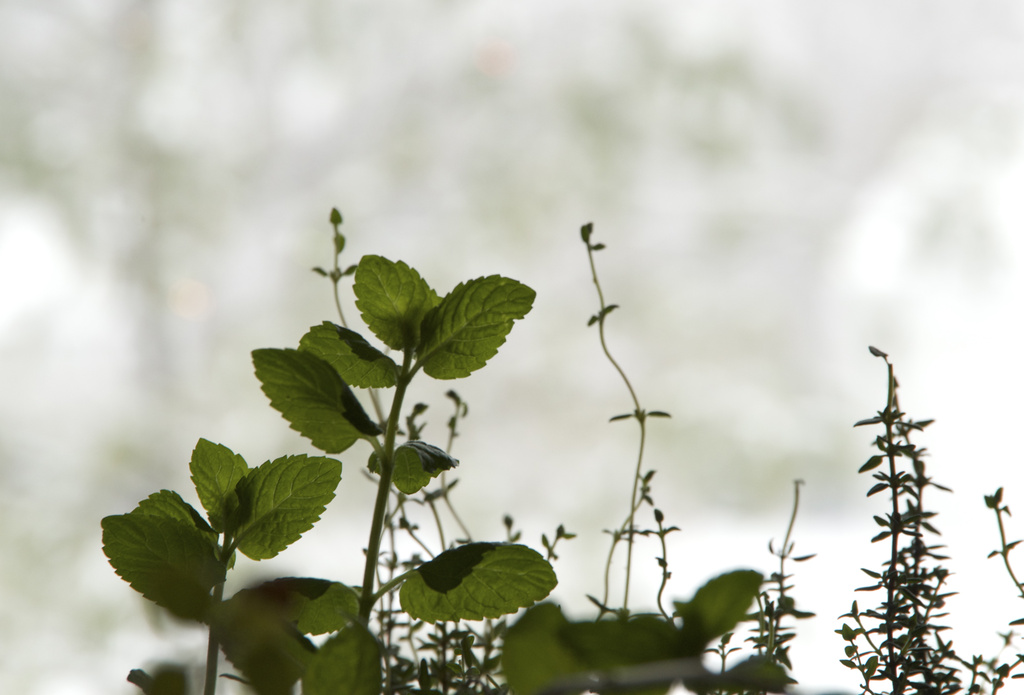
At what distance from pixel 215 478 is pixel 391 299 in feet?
0.55

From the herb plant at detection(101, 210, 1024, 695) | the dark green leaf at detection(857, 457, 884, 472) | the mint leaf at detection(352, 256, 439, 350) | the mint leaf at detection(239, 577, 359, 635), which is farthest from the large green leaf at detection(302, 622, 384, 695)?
the dark green leaf at detection(857, 457, 884, 472)

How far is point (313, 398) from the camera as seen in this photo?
17.0 inches

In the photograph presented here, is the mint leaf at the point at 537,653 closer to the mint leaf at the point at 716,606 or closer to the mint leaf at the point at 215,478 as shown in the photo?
the mint leaf at the point at 716,606

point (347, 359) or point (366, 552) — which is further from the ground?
point (347, 359)

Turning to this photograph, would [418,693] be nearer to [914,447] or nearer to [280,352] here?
[280,352]

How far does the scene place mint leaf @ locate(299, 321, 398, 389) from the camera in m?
0.49

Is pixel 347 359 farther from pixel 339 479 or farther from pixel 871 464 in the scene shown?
pixel 871 464

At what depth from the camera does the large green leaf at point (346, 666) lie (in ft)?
1.06

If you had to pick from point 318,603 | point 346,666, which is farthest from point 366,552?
point 346,666

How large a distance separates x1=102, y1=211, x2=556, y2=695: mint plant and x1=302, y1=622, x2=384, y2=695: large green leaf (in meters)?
0.07

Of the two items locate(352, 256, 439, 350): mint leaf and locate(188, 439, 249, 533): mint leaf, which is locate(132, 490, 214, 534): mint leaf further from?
locate(352, 256, 439, 350): mint leaf

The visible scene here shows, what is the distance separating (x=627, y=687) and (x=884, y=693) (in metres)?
0.49

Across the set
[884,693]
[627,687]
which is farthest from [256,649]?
[884,693]

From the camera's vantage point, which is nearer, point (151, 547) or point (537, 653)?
point (537, 653)
